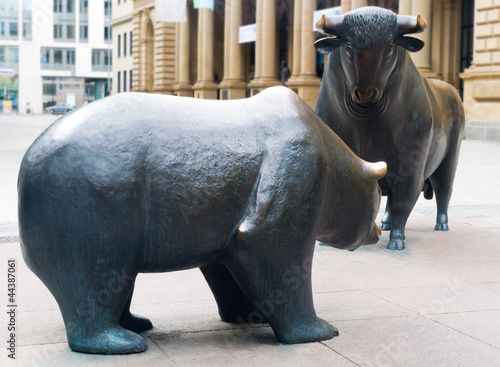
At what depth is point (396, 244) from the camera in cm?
758

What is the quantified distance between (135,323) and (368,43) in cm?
316

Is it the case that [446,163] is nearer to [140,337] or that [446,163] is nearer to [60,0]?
[140,337]

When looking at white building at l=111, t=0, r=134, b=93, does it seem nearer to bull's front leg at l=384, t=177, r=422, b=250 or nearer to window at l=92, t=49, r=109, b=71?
window at l=92, t=49, r=109, b=71

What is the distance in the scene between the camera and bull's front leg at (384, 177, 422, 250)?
765 cm

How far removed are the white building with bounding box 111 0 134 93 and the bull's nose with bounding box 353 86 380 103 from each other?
66.1m

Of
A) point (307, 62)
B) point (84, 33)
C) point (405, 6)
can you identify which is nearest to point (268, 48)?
point (307, 62)

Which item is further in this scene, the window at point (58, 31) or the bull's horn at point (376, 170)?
the window at point (58, 31)

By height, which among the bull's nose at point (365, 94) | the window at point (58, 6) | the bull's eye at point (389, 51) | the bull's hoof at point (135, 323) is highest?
the window at point (58, 6)

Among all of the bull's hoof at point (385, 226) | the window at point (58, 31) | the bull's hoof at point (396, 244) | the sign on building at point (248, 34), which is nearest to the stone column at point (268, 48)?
the sign on building at point (248, 34)

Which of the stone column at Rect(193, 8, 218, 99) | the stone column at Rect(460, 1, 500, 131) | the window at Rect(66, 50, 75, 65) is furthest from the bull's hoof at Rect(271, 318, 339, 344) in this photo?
the window at Rect(66, 50, 75, 65)

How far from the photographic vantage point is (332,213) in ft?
14.3

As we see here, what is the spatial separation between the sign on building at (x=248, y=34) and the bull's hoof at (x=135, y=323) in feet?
134

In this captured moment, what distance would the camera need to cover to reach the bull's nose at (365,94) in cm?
661

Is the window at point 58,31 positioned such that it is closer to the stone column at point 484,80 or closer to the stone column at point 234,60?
the stone column at point 234,60
